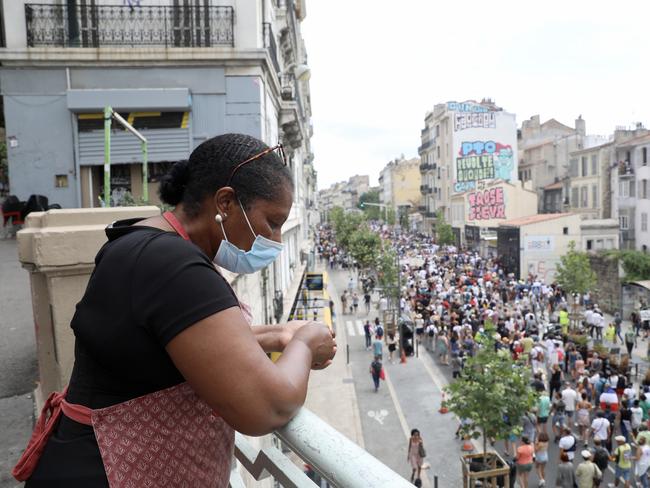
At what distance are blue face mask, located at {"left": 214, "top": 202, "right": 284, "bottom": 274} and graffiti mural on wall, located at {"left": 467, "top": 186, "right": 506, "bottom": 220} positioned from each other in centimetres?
5257

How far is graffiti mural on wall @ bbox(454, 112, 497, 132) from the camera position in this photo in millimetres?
61562

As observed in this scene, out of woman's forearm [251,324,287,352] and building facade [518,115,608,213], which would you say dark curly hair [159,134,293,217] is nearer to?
woman's forearm [251,324,287,352]

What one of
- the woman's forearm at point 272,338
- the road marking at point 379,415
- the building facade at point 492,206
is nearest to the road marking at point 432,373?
the road marking at point 379,415

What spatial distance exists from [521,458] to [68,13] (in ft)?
46.7

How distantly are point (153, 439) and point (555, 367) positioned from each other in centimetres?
1640

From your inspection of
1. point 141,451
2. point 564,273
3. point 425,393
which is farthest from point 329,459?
point 564,273

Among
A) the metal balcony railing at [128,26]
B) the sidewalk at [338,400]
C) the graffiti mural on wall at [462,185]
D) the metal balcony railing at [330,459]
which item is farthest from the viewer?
the graffiti mural on wall at [462,185]

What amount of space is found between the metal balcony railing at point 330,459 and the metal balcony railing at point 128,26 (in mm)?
13004

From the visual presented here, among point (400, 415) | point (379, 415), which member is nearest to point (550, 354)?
point (400, 415)

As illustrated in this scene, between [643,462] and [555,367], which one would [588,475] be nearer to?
[643,462]

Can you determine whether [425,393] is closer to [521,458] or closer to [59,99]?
[521,458]

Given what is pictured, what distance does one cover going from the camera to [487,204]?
171ft

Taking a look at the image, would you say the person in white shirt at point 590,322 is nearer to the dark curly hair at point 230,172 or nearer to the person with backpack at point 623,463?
the person with backpack at point 623,463

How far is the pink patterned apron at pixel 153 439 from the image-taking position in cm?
130
